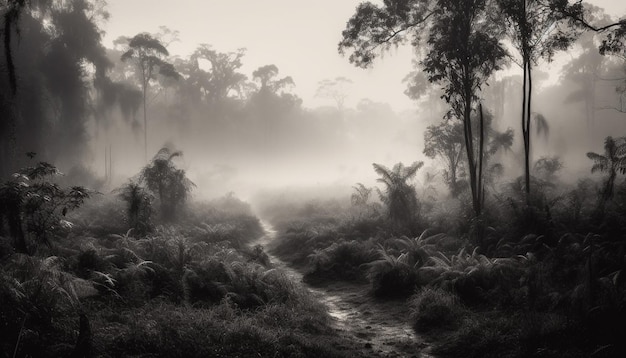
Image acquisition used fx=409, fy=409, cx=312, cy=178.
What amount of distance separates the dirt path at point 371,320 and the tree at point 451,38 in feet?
18.9

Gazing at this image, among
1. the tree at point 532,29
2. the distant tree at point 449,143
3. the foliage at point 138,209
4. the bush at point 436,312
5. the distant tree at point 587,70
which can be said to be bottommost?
the bush at point 436,312

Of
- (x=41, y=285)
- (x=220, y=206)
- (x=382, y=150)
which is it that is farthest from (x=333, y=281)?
(x=382, y=150)

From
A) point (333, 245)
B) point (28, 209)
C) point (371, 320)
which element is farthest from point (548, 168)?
point (28, 209)

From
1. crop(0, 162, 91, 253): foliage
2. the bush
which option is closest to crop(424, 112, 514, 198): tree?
the bush

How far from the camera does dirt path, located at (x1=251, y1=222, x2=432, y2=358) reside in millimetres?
7027

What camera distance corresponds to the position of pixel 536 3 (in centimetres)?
1252

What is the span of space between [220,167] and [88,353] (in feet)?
142

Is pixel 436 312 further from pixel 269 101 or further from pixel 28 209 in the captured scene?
pixel 269 101

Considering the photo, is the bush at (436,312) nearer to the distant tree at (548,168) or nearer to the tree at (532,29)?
the tree at (532,29)

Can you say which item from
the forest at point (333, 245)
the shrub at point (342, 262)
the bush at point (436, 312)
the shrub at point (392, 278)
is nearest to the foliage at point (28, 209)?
the forest at point (333, 245)

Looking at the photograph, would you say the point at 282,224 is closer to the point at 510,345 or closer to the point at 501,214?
the point at 501,214

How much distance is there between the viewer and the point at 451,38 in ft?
43.3

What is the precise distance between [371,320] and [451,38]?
369 inches

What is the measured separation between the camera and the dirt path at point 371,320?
703 centimetres
